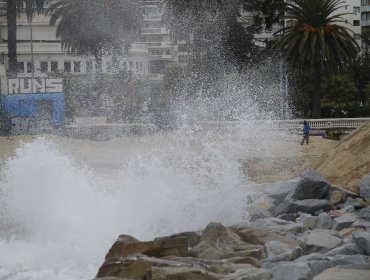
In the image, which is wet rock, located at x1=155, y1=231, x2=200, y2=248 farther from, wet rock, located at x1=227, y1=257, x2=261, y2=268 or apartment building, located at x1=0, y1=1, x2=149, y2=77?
apartment building, located at x1=0, y1=1, x2=149, y2=77

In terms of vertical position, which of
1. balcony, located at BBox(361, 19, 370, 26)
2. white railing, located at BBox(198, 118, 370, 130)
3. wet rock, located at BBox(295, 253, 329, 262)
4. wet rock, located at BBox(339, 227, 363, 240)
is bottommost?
white railing, located at BBox(198, 118, 370, 130)

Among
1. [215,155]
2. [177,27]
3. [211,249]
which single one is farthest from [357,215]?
[177,27]

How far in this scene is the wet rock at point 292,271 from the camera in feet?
27.7

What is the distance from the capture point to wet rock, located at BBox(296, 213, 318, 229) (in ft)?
39.2

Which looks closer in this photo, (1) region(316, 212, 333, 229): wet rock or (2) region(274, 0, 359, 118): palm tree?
(1) region(316, 212, 333, 229): wet rock

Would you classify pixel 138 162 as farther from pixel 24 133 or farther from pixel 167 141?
pixel 24 133

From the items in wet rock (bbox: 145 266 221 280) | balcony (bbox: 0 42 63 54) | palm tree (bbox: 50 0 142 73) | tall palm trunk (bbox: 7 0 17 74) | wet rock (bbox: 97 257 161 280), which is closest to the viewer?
wet rock (bbox: 145 266 221 280)

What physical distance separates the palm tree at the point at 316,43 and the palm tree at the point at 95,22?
12.0m

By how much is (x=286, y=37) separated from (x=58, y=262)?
93.0 ft

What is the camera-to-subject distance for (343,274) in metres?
8.28

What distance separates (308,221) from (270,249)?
2.01 metres

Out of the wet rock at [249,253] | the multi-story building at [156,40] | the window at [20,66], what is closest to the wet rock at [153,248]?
the wet rock at [249,253]

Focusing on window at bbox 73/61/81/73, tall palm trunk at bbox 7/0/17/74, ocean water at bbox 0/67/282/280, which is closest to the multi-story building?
window at bbox 73/61/81/73

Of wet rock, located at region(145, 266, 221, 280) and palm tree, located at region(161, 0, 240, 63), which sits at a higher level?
palm tree, located at region(161, 0, 240, 63)
